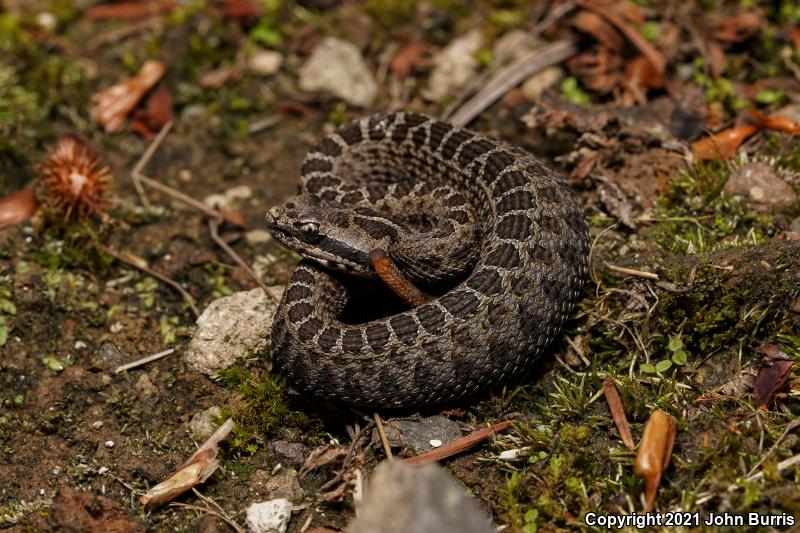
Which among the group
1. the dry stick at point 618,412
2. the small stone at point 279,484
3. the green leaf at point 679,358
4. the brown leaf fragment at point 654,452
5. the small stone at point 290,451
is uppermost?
the green leaf at point 679,358

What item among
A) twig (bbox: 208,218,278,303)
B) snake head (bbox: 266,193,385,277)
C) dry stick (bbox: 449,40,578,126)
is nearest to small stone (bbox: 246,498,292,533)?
snake head (bbox: 266,193,385,277)

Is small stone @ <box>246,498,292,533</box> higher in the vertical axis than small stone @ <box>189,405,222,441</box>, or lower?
higher

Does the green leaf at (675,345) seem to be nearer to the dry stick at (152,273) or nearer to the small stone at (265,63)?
the dry stick at (152,273)

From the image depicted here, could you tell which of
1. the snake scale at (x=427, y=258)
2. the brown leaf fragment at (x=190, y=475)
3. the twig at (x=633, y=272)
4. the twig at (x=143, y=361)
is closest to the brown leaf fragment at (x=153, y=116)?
the snake scale at (x=427, y=258)

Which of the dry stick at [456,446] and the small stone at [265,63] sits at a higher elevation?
the small stone at [265,63]

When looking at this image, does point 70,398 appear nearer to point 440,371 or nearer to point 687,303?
point 440,371

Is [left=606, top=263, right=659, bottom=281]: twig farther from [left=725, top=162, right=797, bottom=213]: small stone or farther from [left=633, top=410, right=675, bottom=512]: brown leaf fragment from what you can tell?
[left=725, top=162, right=797, bottom=213]: small stone

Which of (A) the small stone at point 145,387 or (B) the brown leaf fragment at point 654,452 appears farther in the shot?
(A) the small stone at point 145,387
